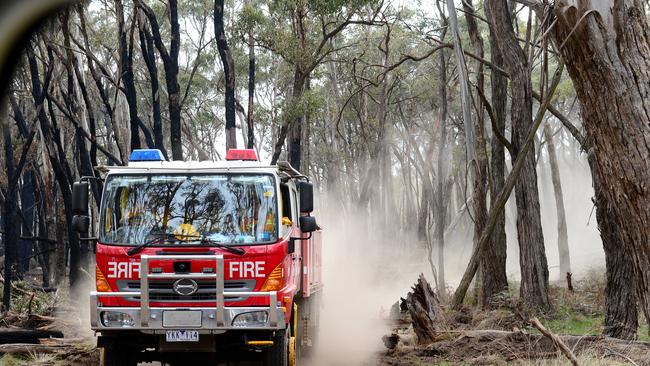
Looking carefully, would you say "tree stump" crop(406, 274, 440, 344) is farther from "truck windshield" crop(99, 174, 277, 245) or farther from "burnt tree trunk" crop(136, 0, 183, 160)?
"burnt tree trunk" crop(136, 0, 183, 160)

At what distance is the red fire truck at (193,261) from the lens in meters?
9.92

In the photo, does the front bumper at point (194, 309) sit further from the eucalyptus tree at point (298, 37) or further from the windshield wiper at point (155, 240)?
the eucalyptus tree at point (298, 37)

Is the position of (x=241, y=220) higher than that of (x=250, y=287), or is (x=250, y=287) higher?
(x=241, y=220)

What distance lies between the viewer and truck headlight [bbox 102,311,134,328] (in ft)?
32.6

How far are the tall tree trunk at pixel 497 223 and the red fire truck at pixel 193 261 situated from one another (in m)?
9.27

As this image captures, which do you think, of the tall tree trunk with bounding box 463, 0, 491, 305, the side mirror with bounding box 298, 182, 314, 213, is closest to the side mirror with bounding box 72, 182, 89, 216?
the side mirror with bounding box 298, 182, 314, 213

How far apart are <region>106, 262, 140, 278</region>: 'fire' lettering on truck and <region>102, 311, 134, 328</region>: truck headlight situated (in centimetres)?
41

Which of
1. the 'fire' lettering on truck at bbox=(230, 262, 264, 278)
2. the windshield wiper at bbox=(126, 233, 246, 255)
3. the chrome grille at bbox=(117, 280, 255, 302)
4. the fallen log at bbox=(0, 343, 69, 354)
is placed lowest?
the fallen log at bbox=(0, 343, 69, 354)

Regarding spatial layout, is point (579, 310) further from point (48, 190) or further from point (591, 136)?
point (48, 190)

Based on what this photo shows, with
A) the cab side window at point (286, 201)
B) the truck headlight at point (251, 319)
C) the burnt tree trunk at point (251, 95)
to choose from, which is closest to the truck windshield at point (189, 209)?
the cab side window at point (286, 201)

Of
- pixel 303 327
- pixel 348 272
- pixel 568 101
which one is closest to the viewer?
pixel 303 327

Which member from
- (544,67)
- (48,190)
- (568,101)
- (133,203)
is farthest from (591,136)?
(568,101)

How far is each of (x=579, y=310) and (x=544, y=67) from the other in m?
13.1

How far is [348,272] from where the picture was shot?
3597 centimetres
